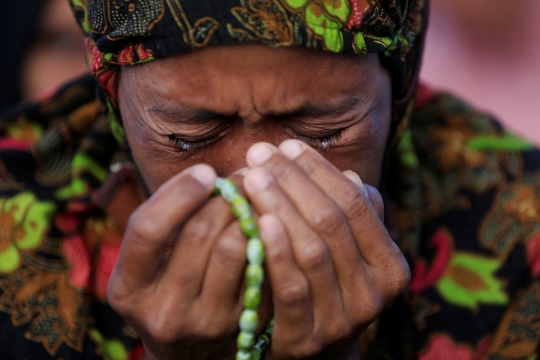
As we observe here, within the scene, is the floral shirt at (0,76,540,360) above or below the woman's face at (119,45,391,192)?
below

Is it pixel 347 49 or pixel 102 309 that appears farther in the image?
pixel 102 309

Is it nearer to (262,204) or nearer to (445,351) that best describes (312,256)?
(262,204)

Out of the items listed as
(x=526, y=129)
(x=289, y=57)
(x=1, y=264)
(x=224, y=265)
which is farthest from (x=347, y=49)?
(x=526, y=129)

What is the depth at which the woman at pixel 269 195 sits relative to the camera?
4.81 feet

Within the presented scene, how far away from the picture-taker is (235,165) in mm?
1741

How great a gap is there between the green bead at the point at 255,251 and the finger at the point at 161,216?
0.49ft

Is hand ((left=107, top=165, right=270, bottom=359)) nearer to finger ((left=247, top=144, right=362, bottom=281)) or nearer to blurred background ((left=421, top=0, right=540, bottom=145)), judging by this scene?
finger ((left=247, top=144, right=362, bottom=281))

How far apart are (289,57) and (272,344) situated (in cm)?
72

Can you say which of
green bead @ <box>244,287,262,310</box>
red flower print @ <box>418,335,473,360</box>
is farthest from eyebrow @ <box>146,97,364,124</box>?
red flower print @ <box>418,335,473,360</box>

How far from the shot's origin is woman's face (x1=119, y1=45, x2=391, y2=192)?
5.37 feet

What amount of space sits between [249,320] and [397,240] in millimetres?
942

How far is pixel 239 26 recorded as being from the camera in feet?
5.29

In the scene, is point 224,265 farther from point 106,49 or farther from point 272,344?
point 106,49

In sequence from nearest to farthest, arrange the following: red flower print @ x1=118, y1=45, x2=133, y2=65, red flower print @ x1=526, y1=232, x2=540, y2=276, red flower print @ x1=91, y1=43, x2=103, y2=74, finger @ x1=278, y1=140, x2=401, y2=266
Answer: finger @ x1=278, y1=140, x2=401, y2=266 < red flower print @ x1=118, y1=45, x2=133, y2=65 < red flower print @ x1=91, y1=43, x2=103, y2=74 < red flower print @ x1=526, y1=232, x2=540, y2=276
